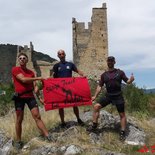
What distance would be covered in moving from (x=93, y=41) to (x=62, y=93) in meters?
30.8

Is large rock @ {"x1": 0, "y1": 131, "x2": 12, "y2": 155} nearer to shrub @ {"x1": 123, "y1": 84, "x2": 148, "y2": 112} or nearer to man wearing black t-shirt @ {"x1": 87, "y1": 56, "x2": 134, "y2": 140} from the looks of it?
man wearing black t-shirt @ {"x1": 87, "y1": 56, "x2": 134, "y2": 140}

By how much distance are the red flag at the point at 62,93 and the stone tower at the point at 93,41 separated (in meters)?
29.8

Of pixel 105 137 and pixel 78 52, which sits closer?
pixel 105 137

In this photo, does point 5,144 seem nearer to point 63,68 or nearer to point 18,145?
point 18,145

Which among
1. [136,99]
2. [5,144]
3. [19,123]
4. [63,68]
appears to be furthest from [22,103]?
[136,99]

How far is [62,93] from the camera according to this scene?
1207 cm

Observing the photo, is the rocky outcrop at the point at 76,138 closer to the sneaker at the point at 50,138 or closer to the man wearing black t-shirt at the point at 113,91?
the sneaker at the point at 50,138

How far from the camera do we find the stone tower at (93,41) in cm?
4222

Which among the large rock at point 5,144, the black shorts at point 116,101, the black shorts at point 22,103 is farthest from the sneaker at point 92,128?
the large rock at point 5,144

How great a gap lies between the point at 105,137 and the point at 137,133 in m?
0.82

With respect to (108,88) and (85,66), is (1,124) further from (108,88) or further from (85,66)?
(85,66)

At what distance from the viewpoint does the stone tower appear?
139 ft

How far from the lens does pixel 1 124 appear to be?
519 inches

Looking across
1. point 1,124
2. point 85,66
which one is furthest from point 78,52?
point 1,124
